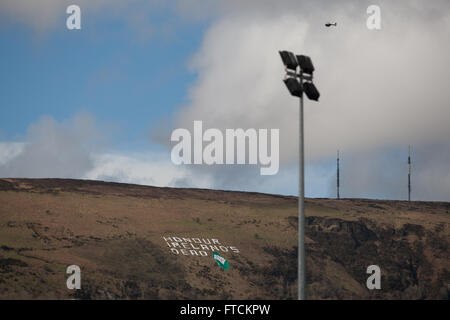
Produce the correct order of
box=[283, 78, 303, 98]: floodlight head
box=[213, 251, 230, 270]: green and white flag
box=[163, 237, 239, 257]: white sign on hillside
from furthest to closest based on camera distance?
box=[163, 237, 239, 257]: white sign on hillside, box=[213, 251, 230, 270]: green and white flag, box=[283, 78, 303, 98]: floodlight head

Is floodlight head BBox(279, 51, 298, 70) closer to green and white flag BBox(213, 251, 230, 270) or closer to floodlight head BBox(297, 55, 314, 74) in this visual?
floodlight head BBox(297, 55, 314, 74)

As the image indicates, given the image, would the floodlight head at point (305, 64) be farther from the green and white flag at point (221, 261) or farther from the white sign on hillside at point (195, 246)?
the white sign on hillside at point (195, 246)

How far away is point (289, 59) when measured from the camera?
24359 millimetres

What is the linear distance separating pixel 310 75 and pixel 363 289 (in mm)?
62896

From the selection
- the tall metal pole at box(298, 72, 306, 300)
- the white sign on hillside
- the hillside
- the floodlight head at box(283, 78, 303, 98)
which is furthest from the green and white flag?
the floodlight head at box(283, 78, 303, 98)

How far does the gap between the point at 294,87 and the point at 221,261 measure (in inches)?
2339

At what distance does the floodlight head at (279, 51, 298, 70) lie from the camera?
79.8 feet

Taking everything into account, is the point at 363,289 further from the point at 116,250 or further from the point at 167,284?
the point at 116,250

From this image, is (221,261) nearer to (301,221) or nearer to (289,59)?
(301,221)

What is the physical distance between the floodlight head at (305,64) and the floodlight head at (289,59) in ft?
0.69

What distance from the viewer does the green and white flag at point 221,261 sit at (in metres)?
80.4

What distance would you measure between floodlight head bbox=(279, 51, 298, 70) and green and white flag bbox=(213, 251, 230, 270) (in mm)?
58098

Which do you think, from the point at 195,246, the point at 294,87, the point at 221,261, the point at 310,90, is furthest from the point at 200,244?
the point at 294,87
